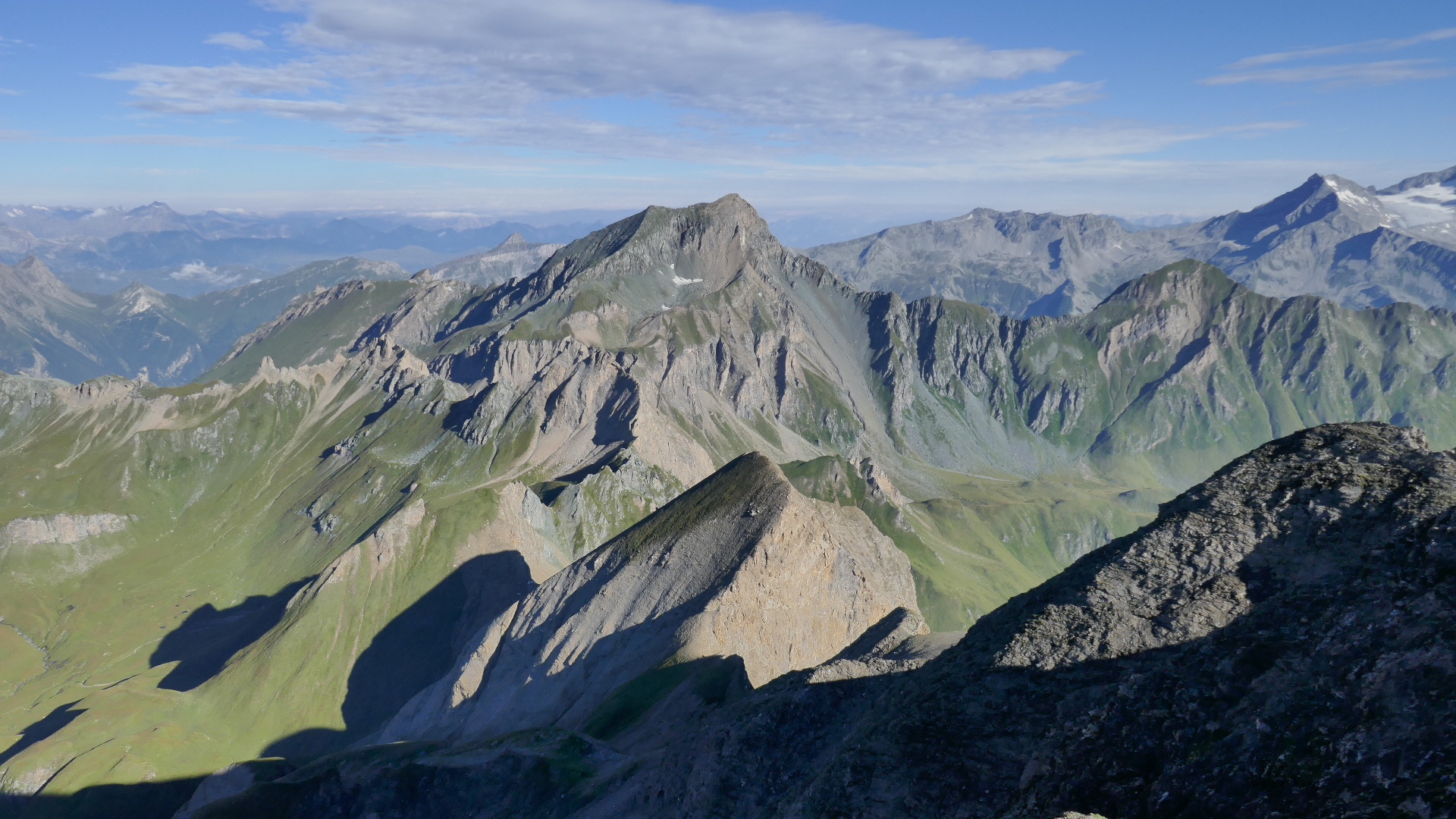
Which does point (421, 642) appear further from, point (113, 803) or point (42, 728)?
point (42, 728)

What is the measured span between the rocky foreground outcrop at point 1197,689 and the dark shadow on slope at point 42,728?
170 m

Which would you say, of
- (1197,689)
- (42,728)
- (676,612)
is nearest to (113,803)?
(42,728)

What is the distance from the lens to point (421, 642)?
175m

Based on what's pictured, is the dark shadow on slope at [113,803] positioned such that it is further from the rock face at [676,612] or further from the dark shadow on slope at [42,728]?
the dark shadow on slope at [42,728]

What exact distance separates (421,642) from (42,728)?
266 ft

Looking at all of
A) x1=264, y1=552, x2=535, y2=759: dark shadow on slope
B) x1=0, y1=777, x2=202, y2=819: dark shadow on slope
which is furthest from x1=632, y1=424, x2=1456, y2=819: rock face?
x1=264, y1=552, x2=535, y2=759: dark shadow on slope

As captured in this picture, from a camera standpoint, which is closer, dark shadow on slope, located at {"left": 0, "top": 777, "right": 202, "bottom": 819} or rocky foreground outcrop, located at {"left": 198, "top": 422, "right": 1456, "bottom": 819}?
rocky foreground outcrop, located at {"left": 198, "top": 422, "right": 1456, "bottom": 819}

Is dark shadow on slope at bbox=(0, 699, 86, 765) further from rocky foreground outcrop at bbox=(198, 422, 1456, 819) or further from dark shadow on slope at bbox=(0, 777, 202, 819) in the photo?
rocky foreground outcrop at bbox=(198, 422, 1456, 819)

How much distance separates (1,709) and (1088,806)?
25853 cm

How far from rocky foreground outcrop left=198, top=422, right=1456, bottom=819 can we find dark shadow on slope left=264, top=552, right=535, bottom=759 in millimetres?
130141

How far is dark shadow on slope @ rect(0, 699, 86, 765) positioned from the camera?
497 ft

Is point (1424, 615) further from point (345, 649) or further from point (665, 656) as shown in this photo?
point (345, 649)

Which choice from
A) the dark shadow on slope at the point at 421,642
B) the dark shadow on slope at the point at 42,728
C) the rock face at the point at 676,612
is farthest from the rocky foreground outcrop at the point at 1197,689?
the dark shadow on slope at the point at 42,728

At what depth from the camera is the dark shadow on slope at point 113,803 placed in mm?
116562
